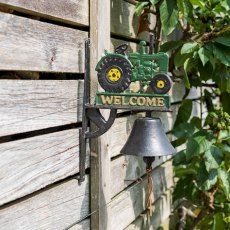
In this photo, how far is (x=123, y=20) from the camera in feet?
7.25

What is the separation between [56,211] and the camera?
1.63 metres

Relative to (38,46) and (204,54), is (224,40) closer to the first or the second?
(204,54)

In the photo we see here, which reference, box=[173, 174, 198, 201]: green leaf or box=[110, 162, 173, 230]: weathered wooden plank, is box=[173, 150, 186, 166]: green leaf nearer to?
box=[110, 162, 173, 230]: weathered wooden plank

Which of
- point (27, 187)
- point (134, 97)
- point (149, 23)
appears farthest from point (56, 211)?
point (149, 23)

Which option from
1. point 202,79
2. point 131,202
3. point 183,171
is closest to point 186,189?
point 183,171

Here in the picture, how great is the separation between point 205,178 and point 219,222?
427 mm

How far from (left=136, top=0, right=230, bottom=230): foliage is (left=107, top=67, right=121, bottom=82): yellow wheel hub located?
0.51m

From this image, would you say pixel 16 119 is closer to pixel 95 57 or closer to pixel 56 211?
pixel 56 211

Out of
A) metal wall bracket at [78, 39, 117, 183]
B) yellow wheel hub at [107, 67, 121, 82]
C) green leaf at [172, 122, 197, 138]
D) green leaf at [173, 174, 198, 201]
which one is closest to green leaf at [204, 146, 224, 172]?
green leaf at [172, 122, 197, 138]

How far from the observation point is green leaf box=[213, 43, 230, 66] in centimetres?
217

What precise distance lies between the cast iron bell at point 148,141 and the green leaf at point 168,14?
1.75 ft

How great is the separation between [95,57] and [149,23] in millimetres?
729

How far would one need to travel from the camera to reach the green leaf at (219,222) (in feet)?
9.18

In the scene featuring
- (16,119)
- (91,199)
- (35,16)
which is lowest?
(91,199)
